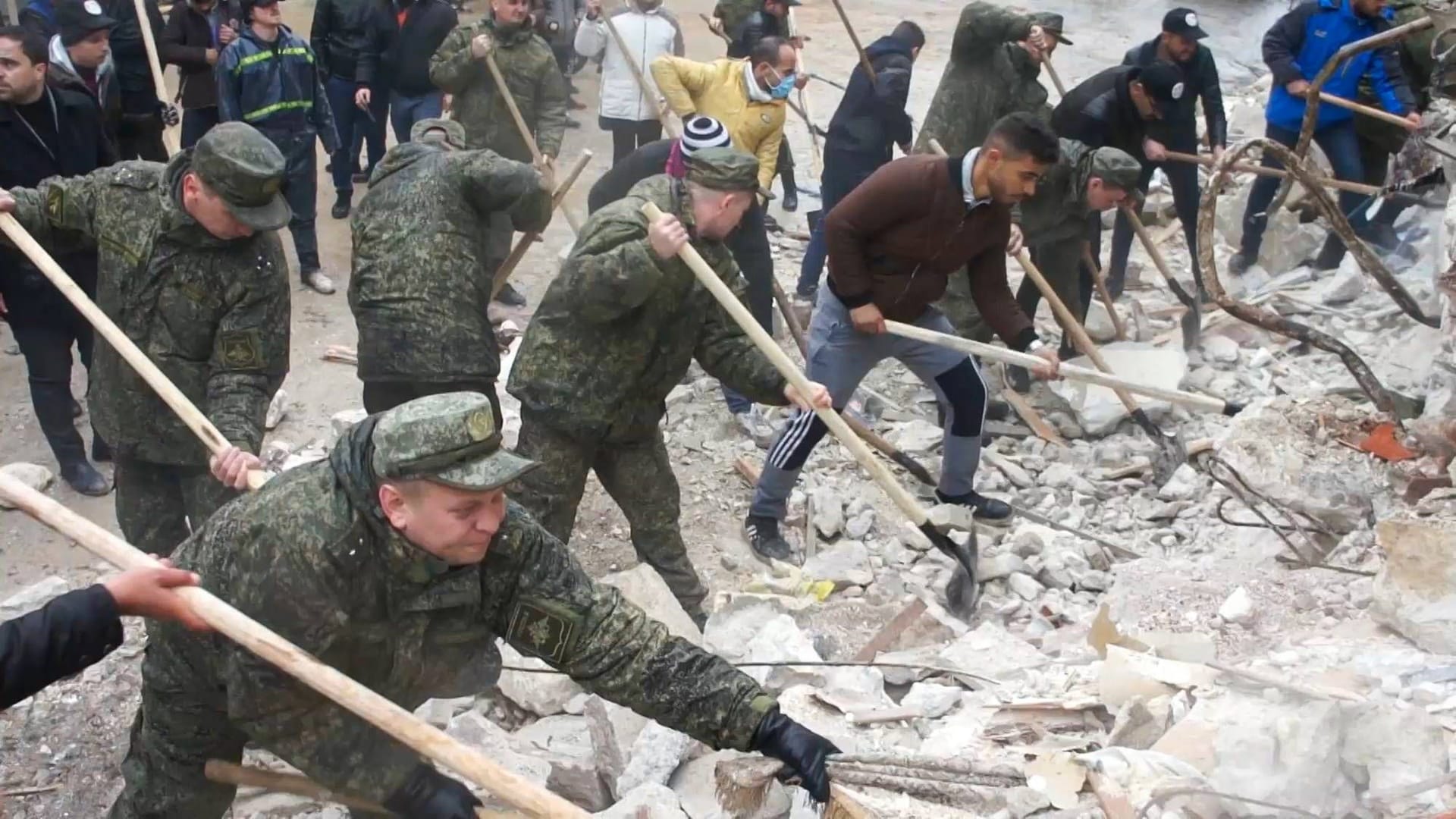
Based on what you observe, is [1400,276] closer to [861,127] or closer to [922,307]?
[861,127]

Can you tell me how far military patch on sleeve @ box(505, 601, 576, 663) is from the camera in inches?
119

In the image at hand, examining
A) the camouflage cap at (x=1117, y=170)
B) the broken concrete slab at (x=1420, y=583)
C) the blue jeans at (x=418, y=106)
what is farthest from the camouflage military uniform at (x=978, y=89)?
the broken concrete slab at (x=1420, y=583)

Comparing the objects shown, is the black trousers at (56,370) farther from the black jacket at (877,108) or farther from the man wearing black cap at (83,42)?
the black jacket at (877,108)

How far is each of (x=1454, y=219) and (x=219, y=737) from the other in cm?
548

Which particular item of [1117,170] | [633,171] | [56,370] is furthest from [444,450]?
[1117,170]

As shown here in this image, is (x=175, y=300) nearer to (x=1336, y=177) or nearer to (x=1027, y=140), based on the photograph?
(x=1027, y=140)

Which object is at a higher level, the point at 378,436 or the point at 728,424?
the point at 378,436

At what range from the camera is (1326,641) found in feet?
14.1

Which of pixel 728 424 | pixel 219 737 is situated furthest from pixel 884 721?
pixel 728 424

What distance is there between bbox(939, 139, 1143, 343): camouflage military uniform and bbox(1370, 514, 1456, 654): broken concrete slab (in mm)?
2476

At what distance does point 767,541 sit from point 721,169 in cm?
197

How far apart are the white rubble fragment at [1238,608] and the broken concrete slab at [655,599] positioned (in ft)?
6.22

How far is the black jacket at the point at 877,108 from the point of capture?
7.95 metres

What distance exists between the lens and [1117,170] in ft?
20.5
